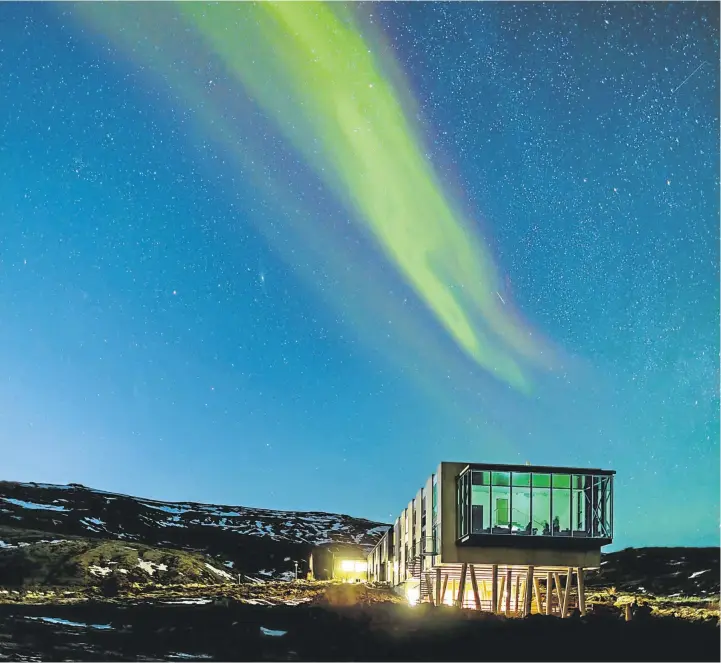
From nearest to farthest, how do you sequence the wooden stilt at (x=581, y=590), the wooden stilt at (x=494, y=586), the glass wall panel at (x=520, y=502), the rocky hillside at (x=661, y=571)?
the glass wall panel at (x=520, y=502) → the wooden stilt at (x=494, y=586) → the wooden stilt at (x=581, y=590) → the rocky hillside at (x=661, y=571)

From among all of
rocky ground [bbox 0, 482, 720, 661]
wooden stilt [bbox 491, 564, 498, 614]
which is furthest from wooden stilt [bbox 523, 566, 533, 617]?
rocky ground [bbox 0, 482, 720, 661]

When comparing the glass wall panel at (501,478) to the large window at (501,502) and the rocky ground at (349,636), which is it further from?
the rocky ground at (349,636)

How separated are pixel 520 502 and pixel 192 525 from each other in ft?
461

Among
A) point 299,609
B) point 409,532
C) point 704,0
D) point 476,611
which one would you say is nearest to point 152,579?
point 409,532

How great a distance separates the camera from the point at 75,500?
545 feet

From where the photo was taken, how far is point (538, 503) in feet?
147

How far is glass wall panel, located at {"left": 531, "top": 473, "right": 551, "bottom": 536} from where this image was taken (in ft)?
147

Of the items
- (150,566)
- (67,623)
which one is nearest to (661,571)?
(150,566)

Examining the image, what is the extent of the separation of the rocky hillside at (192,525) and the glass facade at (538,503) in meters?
109

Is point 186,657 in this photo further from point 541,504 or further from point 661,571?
point 661,571

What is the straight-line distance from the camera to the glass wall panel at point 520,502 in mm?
44469

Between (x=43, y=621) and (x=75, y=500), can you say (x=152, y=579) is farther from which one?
(x=75, y=500)

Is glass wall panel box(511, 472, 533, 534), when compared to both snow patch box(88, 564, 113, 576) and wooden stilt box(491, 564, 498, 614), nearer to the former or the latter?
wooden stilt box(491, 564, 498, 614)

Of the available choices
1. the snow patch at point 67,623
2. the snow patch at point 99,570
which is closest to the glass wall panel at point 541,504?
the snow patch at point 67,623
